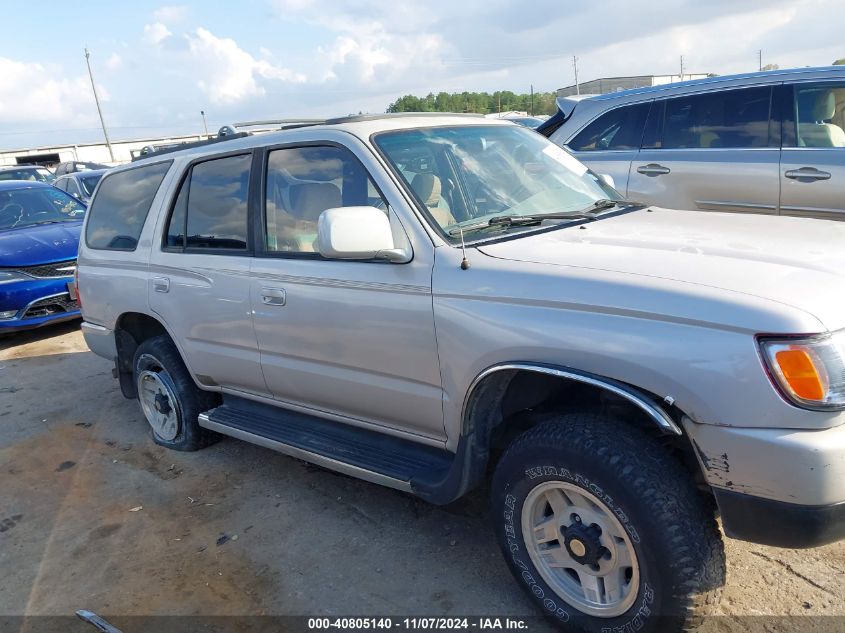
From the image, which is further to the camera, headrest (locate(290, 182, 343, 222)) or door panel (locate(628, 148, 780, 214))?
door panel (locate(628, 148, 780, 214))

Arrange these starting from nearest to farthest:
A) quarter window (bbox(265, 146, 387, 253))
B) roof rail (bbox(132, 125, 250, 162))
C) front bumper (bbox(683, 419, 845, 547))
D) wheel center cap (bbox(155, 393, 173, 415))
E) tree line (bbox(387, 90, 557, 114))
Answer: front bumper (bbox(683, 419, 845, 547)), quarter window (bbox(265, 146, 387, 253)), roof rail (bbox(132, 125, 250, 162)), wheel center cap (bbox(155, 393, 173, 415)), tree line (bbox(387, 90, 557, 114))

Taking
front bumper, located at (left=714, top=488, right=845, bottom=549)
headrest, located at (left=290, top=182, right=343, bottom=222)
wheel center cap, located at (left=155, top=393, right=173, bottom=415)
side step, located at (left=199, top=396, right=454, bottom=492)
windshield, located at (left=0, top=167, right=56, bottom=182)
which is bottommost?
wheel center cap, located at (left=155, top=393, right=173, bottom=415)

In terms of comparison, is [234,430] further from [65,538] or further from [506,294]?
[506,294]

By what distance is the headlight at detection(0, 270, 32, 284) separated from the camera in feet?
24.5

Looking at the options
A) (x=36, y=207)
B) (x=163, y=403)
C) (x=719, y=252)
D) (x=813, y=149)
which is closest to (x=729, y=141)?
(x=813, y=149)

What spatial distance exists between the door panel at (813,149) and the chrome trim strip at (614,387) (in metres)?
3.53

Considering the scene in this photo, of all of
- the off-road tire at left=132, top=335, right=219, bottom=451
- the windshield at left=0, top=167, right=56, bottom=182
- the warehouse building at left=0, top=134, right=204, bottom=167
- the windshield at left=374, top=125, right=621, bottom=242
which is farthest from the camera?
the warehouse building at left=0, top=134, right=204, bottom=167

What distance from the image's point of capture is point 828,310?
2125 millimetres

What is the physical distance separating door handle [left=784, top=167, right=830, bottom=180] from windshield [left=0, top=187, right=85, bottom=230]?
8.13 m

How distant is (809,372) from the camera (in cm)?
204

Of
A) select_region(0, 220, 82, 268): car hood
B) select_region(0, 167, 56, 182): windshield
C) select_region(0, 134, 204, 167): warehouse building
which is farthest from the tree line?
select_region(0, 220, 82, 268): car hood

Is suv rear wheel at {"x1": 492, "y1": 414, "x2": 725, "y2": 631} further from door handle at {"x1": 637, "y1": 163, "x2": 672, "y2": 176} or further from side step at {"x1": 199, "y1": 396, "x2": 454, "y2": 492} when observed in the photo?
door handle at {"x1": 637, "y1": 163, "x2": 672, "y2": 176}

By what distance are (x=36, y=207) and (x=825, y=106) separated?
877 cm

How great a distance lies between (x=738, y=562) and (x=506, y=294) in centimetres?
164
